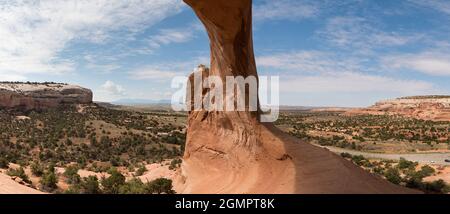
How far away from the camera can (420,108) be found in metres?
102

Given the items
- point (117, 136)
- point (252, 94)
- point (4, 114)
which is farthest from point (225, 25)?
point (4, 114)

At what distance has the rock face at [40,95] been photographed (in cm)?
6556

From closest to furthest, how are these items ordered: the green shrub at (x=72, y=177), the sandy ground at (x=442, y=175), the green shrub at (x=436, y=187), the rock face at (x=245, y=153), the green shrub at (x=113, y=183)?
the rock face at (x=245, y=153) < the green shrub at (x=436, y=187) < the green shrub at (x=113, y=183) < the sandy ground at (x=442, y=175) < the green shrub at (x=72, y=177)

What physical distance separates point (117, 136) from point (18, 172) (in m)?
26.3

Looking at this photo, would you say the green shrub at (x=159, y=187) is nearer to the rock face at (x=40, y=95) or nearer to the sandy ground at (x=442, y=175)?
the sandy ground at (x=442, y=175)

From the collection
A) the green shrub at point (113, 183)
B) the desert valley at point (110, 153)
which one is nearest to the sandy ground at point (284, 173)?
the desert valley at point (110, 153)

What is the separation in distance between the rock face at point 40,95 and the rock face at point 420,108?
80137 mm

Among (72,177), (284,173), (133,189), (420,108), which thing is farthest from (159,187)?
(420,108)

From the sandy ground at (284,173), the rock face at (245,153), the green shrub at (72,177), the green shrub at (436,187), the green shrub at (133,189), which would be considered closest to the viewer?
the sandy ground at (284,173)

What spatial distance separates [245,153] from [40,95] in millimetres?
Answer: 68882

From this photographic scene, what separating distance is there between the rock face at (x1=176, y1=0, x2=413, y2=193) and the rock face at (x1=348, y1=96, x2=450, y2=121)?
3407 inches

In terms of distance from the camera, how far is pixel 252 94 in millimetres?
12852

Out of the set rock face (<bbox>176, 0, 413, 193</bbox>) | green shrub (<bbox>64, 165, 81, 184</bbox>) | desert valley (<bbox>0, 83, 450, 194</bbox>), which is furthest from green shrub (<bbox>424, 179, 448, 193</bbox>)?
green shrub (<bbox>64, 165, 81, 184</bbox>)
